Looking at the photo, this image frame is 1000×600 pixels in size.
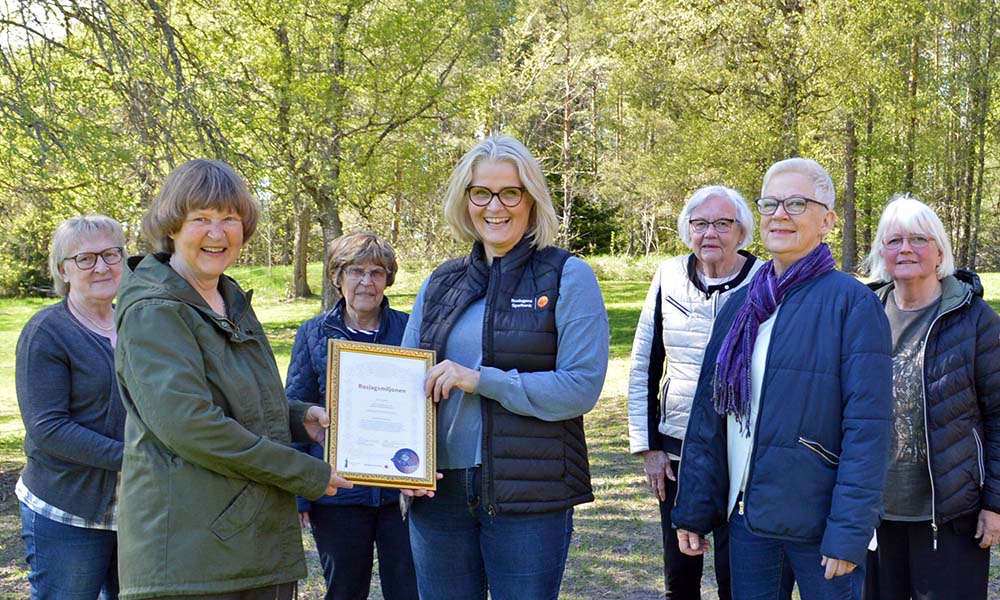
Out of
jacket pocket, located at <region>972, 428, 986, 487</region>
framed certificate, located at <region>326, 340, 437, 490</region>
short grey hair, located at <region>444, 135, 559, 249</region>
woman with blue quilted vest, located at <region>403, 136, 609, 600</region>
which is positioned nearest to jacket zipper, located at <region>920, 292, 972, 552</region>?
jacket pocket, located at <region>972, 428, 986, 487</region>

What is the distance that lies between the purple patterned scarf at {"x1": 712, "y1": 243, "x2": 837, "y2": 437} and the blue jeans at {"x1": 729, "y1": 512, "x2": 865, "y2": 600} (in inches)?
14.0

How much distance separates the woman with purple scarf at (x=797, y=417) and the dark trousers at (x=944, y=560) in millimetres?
869

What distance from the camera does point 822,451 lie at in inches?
106

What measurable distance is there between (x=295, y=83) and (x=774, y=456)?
14893mm

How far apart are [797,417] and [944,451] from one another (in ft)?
3.33

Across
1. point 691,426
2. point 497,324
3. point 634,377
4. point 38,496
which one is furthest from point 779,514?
point 38,496

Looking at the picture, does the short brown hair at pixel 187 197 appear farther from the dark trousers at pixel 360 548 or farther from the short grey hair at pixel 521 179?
the dark trousers at pixel 360 548

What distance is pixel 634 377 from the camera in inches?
165

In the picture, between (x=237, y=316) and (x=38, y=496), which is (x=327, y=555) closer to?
(x=38, y=496)

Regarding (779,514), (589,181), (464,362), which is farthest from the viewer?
(589,181)

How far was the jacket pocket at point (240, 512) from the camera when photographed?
2.41 m

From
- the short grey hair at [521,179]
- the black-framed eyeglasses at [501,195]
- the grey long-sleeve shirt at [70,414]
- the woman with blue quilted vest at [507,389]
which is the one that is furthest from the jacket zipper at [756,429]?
the grey long-sleeve shirt at [70,414]

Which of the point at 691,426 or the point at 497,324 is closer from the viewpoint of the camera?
the point at 497,324

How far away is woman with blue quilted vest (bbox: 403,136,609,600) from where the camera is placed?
8.97ft
